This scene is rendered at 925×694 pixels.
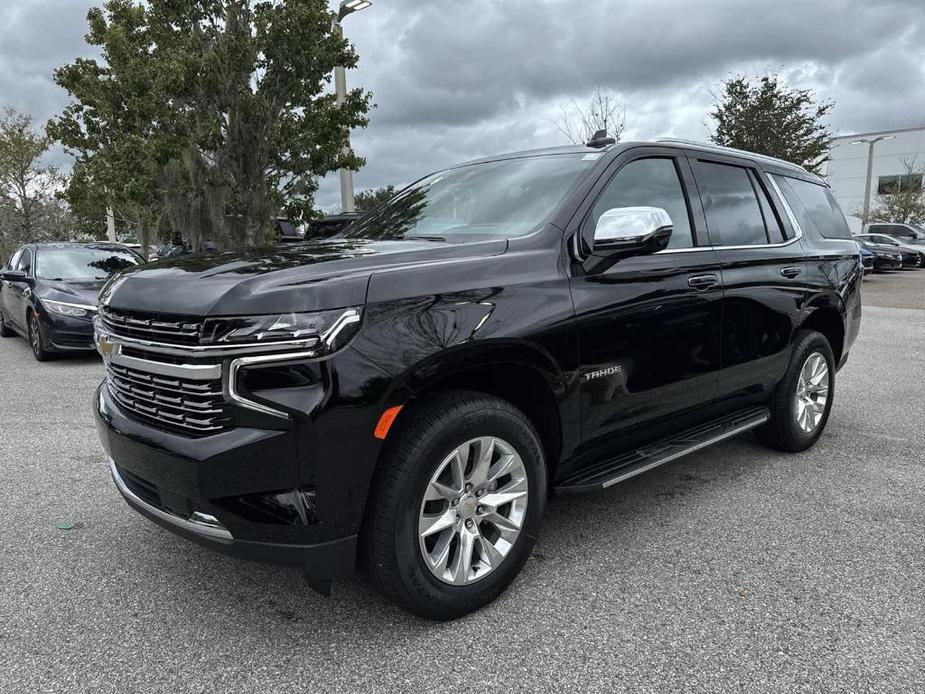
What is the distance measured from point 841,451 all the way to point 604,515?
2.06 m

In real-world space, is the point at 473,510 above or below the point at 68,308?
below

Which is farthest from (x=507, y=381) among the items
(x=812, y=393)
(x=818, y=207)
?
(x=818, y=207)

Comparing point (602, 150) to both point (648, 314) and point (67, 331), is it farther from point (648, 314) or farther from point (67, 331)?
point (67, 331)

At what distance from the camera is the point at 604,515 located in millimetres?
3643

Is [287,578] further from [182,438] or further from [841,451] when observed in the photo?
[841,451]

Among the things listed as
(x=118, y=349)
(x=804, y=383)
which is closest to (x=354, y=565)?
(x=118, y=349)

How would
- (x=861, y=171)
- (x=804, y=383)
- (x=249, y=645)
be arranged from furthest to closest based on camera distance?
(x=861, y=171) < (x=804, y=383) < (x=249, y=645)

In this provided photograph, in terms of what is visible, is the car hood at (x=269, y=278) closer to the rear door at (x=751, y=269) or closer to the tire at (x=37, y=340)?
the rear door at (x=751, y=269)

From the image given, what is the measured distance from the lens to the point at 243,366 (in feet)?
7.27

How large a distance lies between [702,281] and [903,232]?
103ft

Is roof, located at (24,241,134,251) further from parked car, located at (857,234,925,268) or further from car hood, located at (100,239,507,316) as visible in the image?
parked car, located at (857,234,925,268)

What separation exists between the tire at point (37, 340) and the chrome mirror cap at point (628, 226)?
25.9ft

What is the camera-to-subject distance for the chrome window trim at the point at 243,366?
220cm

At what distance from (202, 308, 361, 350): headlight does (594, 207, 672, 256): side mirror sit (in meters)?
1.28
